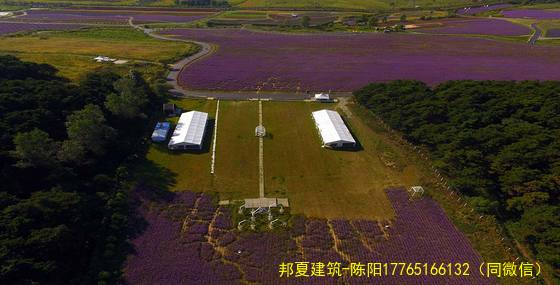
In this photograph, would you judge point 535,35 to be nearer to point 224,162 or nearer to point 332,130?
point 332,130

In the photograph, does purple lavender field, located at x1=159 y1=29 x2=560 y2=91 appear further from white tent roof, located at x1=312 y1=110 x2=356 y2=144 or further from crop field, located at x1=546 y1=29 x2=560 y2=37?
crop field, located at x1=546 y1=29 x2=560 y2=37

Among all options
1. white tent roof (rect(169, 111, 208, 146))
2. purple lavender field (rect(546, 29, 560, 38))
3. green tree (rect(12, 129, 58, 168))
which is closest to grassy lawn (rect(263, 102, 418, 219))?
white tent roof (rect(169, 111, 208, 146))

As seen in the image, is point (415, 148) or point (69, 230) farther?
point (415, 148)

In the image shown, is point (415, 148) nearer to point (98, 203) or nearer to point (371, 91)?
point (371, 91)

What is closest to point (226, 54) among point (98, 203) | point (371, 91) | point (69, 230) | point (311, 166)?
point (371, 91)

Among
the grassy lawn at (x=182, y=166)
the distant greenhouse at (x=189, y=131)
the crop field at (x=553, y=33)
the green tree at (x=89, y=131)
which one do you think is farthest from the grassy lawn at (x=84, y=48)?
the crop field at (x=553, y=33)

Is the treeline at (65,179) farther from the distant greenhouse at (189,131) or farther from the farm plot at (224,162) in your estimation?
the farm plot at (224,162)
